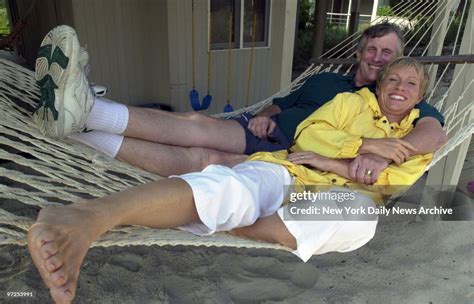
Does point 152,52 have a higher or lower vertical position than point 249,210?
higher

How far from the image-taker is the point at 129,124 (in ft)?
4.67

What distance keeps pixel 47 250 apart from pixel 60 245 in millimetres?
25

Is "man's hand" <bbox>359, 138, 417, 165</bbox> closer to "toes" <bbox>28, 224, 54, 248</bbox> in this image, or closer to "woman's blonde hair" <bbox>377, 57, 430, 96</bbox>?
"woman's blonde hair" <bbox>377, 57, 430, 96</bbox>

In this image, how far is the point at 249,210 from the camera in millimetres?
1161

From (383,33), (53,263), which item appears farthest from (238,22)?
(53,263)

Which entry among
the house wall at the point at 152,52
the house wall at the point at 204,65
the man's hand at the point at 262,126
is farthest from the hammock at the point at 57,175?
the house wall at the point at 152,52

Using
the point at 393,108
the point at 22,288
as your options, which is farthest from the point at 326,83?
the point at 22,288

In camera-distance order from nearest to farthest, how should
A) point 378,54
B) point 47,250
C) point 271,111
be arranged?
point 47,250, point 378,54, point 271,111

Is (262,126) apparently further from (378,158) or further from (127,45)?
(127,45)

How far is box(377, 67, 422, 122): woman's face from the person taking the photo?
4.52 feet

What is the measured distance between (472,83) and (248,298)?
1.30 meters

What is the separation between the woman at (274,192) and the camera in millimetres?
826

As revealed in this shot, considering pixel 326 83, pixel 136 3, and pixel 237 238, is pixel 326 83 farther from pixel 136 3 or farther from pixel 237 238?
pixel 136 3

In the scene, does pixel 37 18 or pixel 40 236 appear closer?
pixel 40 236
